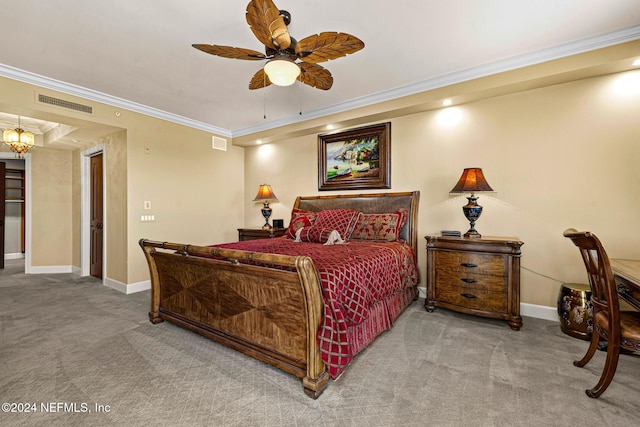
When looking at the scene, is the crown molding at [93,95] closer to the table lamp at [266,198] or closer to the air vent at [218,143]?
the air vent at [218,143]

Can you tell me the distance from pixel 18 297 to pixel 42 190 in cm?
270

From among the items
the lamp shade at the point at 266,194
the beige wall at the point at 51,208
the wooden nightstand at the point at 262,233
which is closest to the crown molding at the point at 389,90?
the lamp shade at the point at 266,194

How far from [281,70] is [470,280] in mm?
2639

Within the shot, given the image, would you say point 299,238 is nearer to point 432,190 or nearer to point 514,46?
point 432,190

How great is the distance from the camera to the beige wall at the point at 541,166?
265 centimetres

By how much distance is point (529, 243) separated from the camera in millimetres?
3051

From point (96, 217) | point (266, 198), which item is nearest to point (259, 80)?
point (266, 198)

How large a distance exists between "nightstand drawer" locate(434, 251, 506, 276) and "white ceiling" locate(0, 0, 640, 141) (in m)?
1.92

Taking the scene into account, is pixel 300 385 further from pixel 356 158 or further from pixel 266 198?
pixel 266 198

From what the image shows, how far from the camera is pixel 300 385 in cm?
185

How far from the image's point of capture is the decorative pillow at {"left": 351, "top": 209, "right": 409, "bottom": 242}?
11.4ft

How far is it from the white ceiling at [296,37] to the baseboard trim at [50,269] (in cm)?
392

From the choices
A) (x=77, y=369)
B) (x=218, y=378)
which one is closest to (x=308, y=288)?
(x=218, y=378)

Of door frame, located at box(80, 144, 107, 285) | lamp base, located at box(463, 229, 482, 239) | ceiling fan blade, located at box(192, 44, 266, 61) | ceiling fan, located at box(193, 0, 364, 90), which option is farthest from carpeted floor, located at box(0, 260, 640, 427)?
door frame, located at box(80, 144, 107, 285)
